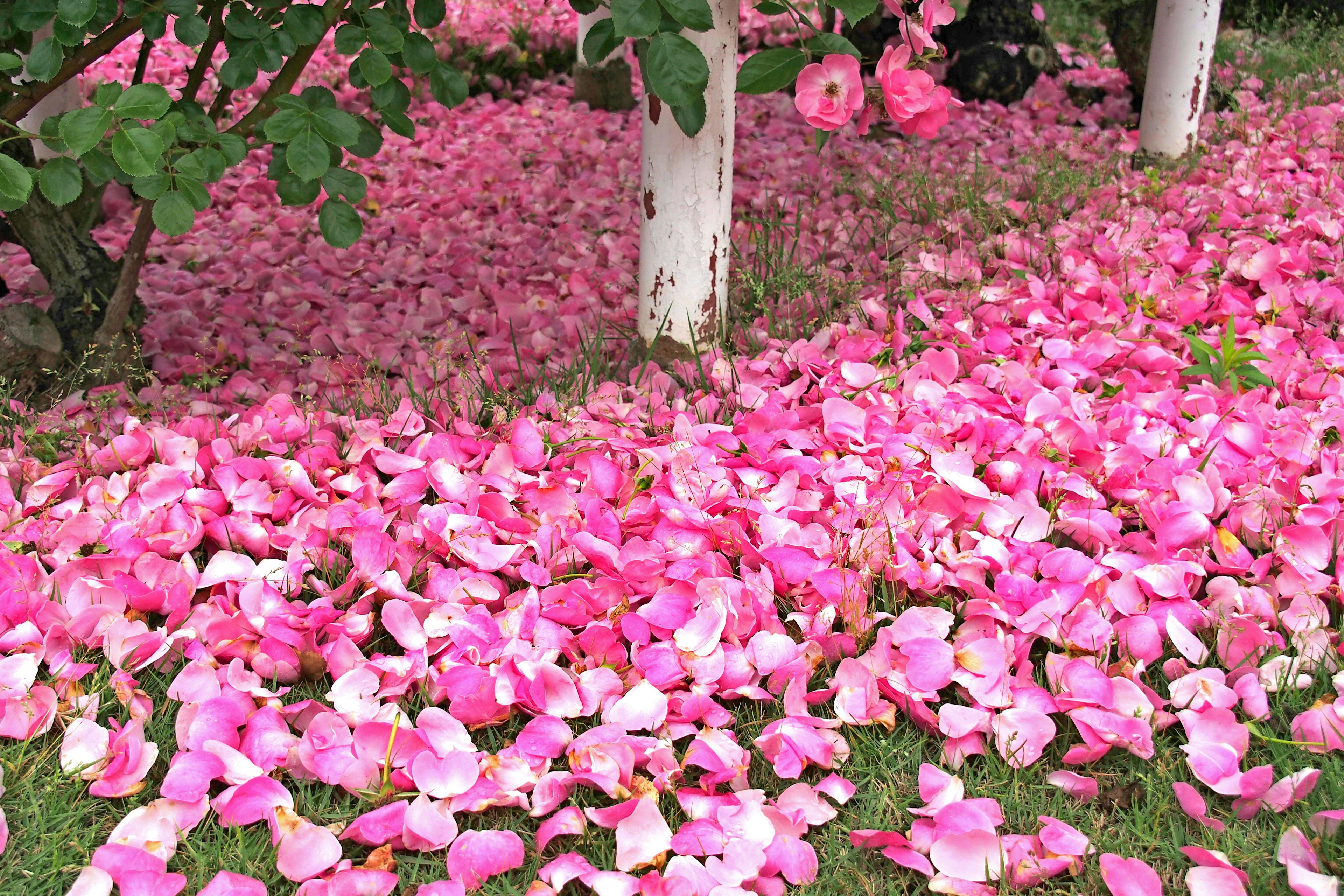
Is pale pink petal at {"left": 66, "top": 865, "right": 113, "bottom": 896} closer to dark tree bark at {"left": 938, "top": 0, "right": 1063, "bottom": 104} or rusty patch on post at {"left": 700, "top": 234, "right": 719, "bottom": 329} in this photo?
rusty patch on post at {"left": 700, "top": 234, "right": 719, "bottom": 329}

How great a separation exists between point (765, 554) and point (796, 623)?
11 cm

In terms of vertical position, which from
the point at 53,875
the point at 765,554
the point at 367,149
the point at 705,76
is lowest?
the point at 53,875

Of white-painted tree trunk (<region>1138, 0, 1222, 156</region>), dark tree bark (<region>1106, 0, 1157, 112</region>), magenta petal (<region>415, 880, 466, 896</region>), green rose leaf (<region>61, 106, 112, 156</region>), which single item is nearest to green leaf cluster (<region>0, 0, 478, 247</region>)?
green rose leaf (<region>61, 106, 112, 156</region>)

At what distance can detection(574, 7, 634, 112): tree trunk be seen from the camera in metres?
4.21

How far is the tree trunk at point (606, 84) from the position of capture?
4.21 metres

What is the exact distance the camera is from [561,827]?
3.89ft

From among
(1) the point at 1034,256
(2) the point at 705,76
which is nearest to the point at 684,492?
(2) the point at 705,76

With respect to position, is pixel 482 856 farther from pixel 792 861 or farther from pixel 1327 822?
pixel 1327 822

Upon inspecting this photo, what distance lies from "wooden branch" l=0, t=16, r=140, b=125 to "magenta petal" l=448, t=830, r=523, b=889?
140 centimetres

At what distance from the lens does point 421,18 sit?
1.83 meters

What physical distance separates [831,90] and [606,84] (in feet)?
9.27

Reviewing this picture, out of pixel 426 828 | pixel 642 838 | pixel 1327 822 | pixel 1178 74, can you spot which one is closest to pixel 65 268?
pixel 426 828

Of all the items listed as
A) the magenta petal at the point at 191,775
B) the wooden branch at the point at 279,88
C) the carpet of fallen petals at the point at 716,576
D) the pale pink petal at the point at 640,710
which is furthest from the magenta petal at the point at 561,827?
the wooden branch at the point at 279,88

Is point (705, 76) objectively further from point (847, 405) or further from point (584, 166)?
point (584, 166)
